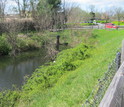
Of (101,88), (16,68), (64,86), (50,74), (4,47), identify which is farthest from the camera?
(4,47)

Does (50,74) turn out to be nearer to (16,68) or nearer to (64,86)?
(64,86)

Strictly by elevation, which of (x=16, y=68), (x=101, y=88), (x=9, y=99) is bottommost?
(x=16, y=68)

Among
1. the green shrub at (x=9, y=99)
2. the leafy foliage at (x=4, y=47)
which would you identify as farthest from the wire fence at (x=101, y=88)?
the leafy foliage at (x=4, y=47)

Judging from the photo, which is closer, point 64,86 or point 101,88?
point 101,88

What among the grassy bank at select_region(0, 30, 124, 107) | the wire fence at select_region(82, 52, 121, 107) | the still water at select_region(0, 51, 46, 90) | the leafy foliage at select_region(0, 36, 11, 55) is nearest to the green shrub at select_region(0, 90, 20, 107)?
the grassy bank at select_region(0, 30, 124, 107)

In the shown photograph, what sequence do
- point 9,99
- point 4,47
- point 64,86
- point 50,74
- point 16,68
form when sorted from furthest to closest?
1. point 4,47
2. point 16,68
3. point 50,74
4. point 9,99
5. point 64,86

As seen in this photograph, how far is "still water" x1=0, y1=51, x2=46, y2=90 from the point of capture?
49.4ft

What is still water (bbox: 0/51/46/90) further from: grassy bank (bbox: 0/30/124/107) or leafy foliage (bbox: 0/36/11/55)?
grassy bank (bbox: 0/30/124/107)

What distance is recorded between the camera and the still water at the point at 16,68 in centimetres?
1505

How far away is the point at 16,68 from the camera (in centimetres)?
2020

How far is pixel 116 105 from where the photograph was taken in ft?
4.78

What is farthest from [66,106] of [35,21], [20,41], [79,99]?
[35,21]

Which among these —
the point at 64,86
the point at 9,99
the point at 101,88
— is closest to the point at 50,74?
the point at 9,99

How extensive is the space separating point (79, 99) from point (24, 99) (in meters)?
4.04
